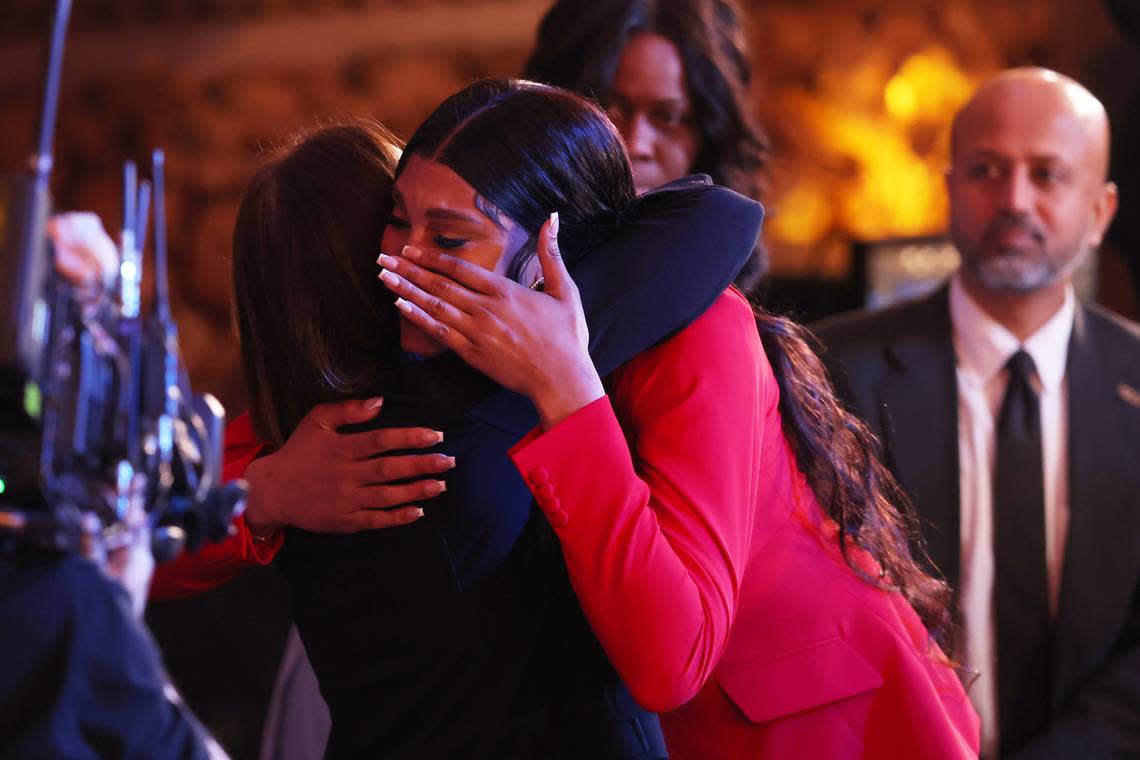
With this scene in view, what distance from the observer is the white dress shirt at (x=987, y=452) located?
6.61 ft

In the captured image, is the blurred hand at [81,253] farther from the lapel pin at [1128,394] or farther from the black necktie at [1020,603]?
the lapel pin at [1128,394]

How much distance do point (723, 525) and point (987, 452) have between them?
1.13 metres

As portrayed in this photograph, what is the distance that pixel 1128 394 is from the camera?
2115mm

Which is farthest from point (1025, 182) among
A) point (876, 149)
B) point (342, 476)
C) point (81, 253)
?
point (876, 149)

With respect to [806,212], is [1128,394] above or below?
above

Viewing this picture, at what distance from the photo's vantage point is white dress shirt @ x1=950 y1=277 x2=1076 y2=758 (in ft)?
6.61

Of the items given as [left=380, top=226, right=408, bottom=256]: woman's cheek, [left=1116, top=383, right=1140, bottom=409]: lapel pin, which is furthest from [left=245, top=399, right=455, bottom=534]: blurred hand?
[left=1116, top=383, right=1140, bottom=409]: lapel pin

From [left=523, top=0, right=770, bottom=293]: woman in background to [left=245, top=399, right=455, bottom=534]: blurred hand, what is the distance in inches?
31.9

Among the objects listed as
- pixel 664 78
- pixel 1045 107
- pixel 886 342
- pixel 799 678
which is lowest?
pixel 886 342

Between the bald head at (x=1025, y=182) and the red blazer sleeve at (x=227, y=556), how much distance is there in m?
1.21

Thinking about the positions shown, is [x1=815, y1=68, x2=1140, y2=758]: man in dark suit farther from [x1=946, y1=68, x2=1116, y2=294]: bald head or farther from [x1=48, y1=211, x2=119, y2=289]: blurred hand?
[x1=48, y1=211, x2=119, y2=289]: blurred hand

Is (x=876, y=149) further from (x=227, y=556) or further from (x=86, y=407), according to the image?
(x=86, y=407)

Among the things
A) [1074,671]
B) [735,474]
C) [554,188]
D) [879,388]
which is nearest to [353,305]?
[554,188]

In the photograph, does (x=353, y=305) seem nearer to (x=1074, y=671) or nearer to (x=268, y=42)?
(x=1074, y=671)
